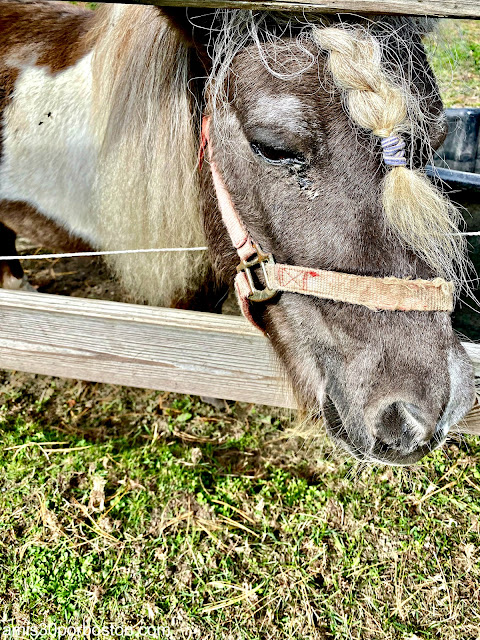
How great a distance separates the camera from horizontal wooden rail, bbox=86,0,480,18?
109 centimetres

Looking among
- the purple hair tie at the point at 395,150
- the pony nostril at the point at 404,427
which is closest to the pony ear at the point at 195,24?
the purple hair tie at the point at 395,150

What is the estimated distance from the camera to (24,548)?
202cm

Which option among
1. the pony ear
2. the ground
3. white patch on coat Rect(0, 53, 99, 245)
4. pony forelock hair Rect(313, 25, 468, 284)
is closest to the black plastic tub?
pony forelock hair Rect(313, 25, 468, 284)

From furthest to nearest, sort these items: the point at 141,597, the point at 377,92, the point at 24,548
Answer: the point at 24,548, the point at 141,597, the point at 377,92

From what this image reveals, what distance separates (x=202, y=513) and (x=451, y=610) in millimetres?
1005

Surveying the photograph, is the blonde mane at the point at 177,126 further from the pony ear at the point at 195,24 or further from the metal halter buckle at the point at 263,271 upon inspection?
the metal halter buckle at the point at 263,271

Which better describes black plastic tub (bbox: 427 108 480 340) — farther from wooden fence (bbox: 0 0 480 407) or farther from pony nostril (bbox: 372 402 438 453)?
wooden fence (bbox: 0 0 480 407)

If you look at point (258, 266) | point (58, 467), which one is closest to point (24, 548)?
point (58, 467)

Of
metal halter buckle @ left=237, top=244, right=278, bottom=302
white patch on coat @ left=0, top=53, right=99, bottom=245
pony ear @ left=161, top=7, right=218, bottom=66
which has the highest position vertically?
pony ear @ left=161, top=7, right=218, bottom=66

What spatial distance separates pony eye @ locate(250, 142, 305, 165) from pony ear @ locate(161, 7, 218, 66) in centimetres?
33

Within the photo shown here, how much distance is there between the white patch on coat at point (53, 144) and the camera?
1.89 meters

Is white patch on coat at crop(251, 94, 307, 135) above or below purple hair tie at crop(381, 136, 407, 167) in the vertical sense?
above

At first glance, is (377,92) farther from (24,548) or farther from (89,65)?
(24,548)

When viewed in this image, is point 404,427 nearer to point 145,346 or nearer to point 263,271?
point 263,271
